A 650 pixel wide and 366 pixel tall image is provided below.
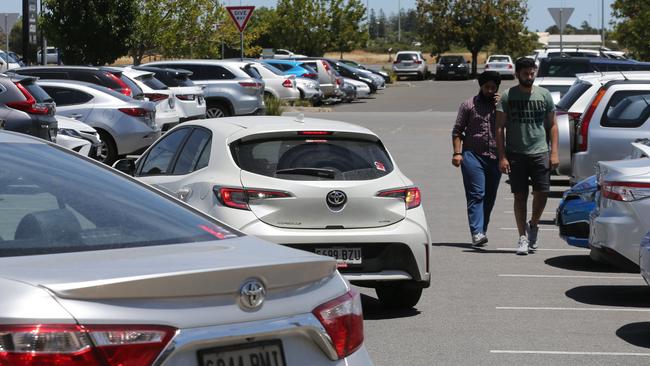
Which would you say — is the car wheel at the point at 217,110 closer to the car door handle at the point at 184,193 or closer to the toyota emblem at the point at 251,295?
the car door handle at the point at 184,193

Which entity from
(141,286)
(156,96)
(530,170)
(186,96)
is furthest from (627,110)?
(141,286)

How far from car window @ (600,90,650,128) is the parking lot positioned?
1.46 meters

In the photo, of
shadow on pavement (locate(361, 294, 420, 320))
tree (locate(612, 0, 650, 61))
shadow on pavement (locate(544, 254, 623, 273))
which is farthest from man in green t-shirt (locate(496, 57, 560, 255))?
tree (locate(612, 0, 650, 61))

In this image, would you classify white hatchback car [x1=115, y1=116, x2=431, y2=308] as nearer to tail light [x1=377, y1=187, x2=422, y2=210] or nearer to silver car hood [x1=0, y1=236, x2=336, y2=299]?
tail light [x1=377, y1=187, x2=422, y2=210]

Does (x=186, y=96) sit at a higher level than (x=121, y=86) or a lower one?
lower

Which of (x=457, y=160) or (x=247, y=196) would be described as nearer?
(x=247, y=196)

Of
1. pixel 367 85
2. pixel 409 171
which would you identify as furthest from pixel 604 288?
pixel 367 85

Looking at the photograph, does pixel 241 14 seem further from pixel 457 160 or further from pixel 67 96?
pixel 457 160

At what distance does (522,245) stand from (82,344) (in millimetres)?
9494

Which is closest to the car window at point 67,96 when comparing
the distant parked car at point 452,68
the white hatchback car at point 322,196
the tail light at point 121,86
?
the tail light at point 121,86

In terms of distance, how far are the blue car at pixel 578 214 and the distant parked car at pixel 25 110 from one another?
737 cm

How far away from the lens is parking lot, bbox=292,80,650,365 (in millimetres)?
8188

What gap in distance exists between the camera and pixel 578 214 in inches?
475

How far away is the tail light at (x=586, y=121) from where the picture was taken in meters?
16.7
